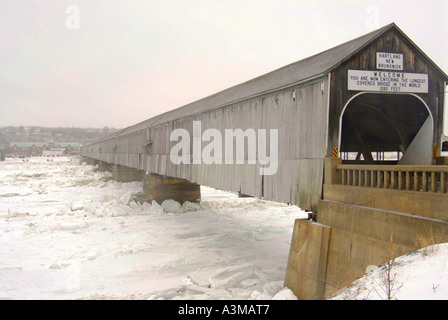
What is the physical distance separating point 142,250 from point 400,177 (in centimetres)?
1079

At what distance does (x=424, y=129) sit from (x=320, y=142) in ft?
12.6

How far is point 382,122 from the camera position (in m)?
13.1

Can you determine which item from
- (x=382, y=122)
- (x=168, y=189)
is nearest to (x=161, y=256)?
(x=382, y=122)

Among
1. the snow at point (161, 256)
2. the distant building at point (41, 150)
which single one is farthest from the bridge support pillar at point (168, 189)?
the distant building at point (41, 150)

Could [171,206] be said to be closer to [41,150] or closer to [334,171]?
[334,171]

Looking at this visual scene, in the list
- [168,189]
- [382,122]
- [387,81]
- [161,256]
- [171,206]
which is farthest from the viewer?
[168,189]

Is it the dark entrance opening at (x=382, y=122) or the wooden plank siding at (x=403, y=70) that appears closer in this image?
the wooden plank siding at (x=403, y=70)

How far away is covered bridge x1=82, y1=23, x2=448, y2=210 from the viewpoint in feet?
27.5

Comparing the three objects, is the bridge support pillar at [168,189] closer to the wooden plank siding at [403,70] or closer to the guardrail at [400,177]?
the wooden plank siding at [403,70]

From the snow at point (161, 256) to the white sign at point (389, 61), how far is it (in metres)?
5.14

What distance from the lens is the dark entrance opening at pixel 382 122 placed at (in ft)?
36.1

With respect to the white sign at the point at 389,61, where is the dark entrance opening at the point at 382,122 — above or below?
below

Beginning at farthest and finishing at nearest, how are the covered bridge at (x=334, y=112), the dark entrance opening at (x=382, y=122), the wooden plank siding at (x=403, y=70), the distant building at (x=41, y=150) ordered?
the distant building at (x=41, y=150), the dark entrance opening at (x=382, y=122), the covered bridge at (x=334, y=112), the wooden plank siding at (x=403, y=70)
